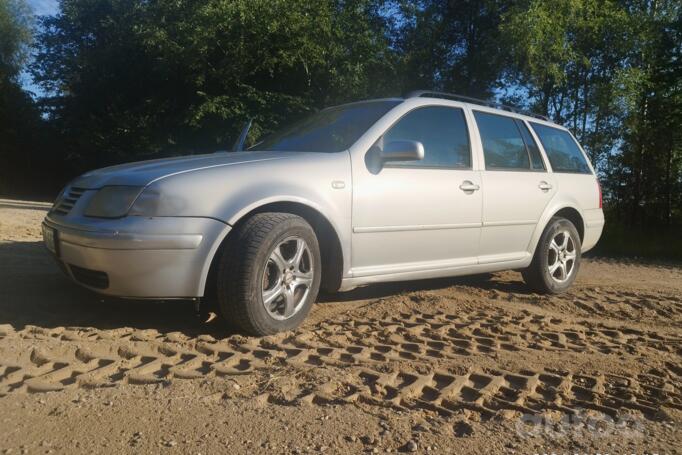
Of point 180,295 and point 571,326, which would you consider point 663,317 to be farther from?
point 180,295

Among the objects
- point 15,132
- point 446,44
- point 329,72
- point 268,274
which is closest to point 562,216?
point 268,274

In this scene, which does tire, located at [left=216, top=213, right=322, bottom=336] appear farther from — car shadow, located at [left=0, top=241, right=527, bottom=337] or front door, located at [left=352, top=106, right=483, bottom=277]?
front door, located at [left=352, top=106, right=483, bottom=277]

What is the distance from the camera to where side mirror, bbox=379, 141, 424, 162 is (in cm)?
365

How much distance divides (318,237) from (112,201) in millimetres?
1314

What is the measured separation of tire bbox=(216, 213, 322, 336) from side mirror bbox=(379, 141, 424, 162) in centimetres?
77

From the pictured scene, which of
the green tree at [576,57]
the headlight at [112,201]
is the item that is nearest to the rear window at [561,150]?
the headlight at [112,201]

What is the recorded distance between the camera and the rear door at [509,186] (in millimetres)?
4539

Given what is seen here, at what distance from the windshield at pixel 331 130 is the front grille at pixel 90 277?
1.64 metres

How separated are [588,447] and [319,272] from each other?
1942 millimetres

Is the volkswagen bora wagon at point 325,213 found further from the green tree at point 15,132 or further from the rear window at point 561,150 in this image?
the green tree at point 15,132

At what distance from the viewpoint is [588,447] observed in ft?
6.67

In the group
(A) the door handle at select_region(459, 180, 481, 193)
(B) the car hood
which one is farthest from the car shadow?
(A) the door handle at select_region(459, 180, 481, 193)

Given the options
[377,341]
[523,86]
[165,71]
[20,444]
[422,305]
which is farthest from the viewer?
[165,71]

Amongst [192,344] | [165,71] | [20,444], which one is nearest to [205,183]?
[192,344]
